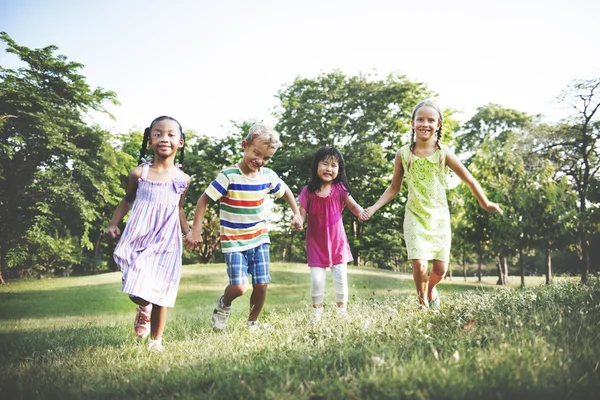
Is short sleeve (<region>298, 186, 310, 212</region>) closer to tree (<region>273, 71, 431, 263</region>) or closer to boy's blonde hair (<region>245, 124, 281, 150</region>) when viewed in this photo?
boy's blonde hair (<region>245, 124, 281, 150</region>)

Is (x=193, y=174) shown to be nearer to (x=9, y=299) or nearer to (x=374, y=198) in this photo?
(x=374, y=198)

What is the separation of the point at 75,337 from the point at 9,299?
10.00 meters

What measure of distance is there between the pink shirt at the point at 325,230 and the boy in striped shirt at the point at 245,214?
938 mm

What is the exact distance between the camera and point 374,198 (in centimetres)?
2800

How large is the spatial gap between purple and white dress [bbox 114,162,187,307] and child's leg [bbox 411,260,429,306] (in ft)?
8.96

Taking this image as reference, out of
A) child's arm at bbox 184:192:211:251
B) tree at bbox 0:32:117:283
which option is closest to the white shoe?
child's arm at bbox 184:192:211:251

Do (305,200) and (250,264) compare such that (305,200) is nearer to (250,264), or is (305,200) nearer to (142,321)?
(250,264)

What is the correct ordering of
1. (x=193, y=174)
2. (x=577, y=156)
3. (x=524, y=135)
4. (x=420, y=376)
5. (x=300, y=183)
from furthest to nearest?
(x=193, y=174) < (x=300, y=183) < (x=524, y=135) < (x=577, y=156) < (x=420, y=376)

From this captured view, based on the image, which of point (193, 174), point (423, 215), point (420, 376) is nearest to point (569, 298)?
point (423, 215)

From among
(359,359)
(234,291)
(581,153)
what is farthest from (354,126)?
(359,359)

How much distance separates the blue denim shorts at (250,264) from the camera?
4.91 metres

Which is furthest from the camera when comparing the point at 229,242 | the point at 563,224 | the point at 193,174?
the point at 193,174

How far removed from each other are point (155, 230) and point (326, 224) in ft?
7.73

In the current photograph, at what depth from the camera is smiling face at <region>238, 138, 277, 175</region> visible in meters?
4.90
